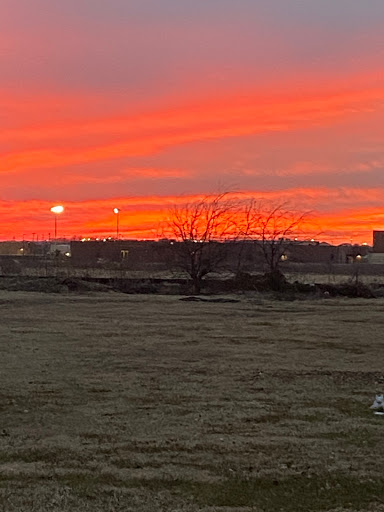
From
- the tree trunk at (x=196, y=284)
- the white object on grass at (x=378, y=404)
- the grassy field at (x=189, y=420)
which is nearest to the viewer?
the grassy field at (x=189, y=420)

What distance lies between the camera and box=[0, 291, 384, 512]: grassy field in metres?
6.42

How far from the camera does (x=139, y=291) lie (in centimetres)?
3931

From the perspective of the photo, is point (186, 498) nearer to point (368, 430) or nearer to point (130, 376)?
point (368, 430)

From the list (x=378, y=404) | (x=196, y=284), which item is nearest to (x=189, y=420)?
(x=378, y=404)

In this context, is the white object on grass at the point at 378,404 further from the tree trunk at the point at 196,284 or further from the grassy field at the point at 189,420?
the tree trunk at the point at 196,284

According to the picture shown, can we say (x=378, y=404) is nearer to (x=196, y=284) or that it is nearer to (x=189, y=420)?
(x=189, y=420)

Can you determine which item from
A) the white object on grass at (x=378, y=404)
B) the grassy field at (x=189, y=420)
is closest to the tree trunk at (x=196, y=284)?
the grassy field at (x=189, y=420)

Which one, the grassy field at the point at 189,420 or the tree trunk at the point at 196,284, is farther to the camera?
the tree trunk at the point at 196,284

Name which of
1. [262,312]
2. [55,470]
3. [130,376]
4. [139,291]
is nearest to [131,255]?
[139,291]

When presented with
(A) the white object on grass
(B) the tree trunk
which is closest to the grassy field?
(A) the white object on grass

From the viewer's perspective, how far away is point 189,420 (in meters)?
9.50

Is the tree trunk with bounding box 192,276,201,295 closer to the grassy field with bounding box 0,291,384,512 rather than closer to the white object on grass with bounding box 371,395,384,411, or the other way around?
the grassy field with bounding box 0,291,384,512

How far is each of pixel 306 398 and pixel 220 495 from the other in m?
5.03

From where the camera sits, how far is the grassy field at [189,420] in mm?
6418
